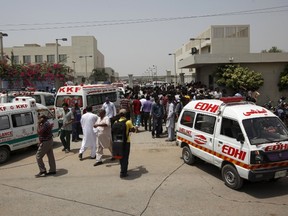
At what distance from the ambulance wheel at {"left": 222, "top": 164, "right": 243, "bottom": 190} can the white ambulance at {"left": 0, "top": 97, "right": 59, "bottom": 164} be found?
22.9 feet

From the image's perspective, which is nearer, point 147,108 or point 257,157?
point 257,157

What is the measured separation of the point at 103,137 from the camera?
30.0 ft

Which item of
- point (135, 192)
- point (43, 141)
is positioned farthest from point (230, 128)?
point (43, 141)

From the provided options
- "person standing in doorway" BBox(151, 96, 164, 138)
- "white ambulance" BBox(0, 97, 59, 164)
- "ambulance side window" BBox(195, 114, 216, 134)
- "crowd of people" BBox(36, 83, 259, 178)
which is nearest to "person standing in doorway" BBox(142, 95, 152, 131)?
"crowd of people" BBox(36, 83, 259, 178)

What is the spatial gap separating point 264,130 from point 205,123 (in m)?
1.60

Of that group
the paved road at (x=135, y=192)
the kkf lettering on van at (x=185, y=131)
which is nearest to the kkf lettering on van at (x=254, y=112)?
the paved road at (x=135, y=192)

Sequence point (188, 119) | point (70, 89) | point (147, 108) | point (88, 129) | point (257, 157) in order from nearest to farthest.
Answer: point (257, 157) → point (188, 119) → point (88, 129) → point (147, 108) → point (70, 89)

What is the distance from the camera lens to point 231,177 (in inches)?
269

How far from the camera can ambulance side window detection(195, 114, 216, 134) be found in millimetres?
7576

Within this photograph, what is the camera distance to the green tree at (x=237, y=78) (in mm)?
21328

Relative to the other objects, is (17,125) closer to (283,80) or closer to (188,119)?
(188,119)

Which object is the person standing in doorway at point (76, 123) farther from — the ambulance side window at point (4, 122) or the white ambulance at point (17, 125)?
the ambulance side window at point (4, 122)

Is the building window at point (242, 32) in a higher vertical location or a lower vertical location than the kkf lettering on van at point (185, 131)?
higher

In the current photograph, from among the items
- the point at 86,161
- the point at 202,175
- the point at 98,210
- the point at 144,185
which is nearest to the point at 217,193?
the point at 202,175
